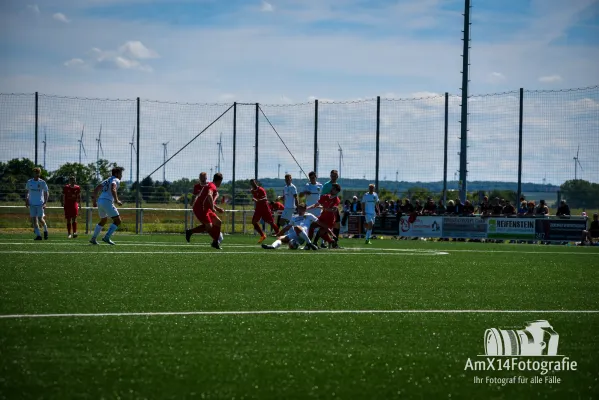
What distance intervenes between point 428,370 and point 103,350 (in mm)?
2620

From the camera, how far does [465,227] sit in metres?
33.9

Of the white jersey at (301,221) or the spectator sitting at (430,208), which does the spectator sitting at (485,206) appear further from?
the white jersey at (301,221)

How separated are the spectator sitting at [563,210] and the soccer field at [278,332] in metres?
19.7

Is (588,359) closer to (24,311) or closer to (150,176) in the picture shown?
(24,311)

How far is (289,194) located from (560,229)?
1178cm

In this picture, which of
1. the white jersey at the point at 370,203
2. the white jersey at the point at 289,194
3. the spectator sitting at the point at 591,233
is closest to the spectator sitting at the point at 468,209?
the spectator sitting at the point at 591,233

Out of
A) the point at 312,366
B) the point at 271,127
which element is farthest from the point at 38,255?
the point at 271,127

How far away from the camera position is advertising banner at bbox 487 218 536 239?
32469mm

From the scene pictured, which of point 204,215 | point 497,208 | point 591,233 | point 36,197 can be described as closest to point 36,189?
point 36,197

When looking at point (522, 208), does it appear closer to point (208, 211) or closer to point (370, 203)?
point (370, 203)

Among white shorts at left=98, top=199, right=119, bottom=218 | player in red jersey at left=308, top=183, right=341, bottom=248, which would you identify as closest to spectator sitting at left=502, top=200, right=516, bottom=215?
player in red jersey at left=308, top=183, right=341, bottom=248

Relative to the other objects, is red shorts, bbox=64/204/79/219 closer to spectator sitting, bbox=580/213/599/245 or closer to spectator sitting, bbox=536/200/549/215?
spectator sitting, bbox=536/200/549/215

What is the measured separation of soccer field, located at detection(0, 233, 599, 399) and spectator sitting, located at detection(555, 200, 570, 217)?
64.6 feet

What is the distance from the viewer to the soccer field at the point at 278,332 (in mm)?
5395
